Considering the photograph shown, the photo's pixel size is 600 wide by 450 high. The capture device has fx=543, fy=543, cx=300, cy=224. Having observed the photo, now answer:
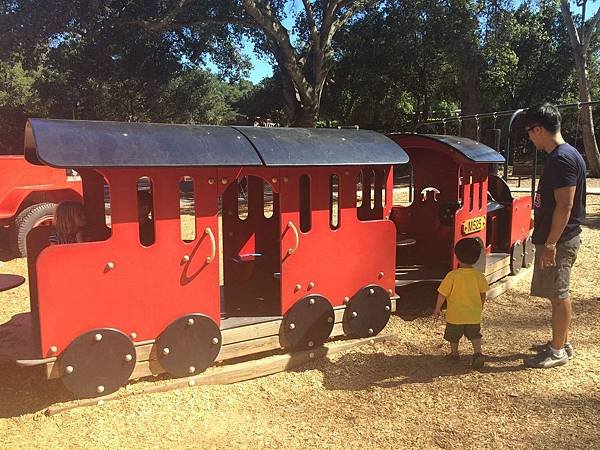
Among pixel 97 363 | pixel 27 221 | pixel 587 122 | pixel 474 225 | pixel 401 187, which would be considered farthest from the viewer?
pixel 587 122

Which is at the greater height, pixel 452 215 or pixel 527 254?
pixel 452 215

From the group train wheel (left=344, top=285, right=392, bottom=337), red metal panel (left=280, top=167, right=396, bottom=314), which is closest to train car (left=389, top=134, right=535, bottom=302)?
train wheel (left=344, top=285, right=392, bottom=337)

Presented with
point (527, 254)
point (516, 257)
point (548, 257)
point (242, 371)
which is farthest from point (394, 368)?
point (527, 254)

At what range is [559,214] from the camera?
3.77 m

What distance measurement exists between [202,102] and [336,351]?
36961mm

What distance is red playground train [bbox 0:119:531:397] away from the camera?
3.20 m

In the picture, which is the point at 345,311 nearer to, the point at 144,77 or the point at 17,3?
the point at 17,3

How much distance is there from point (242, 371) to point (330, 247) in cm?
114

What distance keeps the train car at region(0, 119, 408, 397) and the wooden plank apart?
81 millimetres

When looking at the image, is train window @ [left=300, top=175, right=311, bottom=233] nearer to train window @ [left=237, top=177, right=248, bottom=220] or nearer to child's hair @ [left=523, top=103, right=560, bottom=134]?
train window @ [left=237, top=177, right=248, bottom=220]

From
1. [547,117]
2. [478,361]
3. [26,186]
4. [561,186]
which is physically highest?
[547,117]

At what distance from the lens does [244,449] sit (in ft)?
9.93

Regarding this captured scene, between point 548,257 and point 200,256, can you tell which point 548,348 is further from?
point 200,256

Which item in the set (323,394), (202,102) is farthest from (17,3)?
(202,102)
